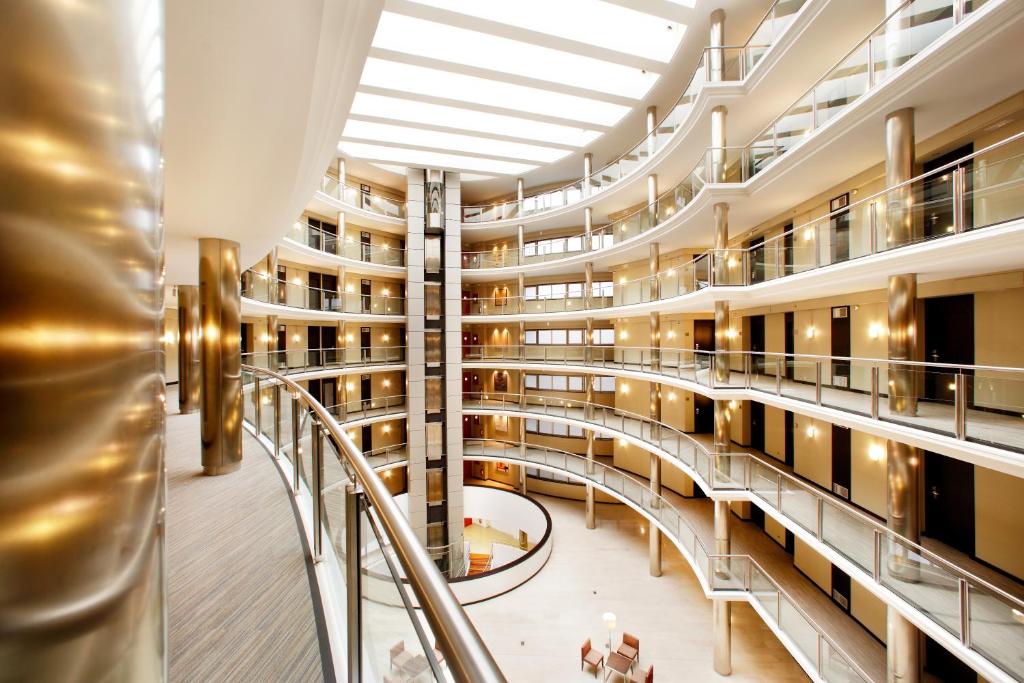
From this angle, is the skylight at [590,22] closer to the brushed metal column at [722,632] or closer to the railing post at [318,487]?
the railing post at [318,487]

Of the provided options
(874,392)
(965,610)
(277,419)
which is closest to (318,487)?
(277,419)

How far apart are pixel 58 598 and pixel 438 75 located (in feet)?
44.4

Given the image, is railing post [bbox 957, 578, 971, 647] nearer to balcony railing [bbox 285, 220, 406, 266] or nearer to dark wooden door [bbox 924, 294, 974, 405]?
dark wooden door [bbox 924, 294, 974, 405]

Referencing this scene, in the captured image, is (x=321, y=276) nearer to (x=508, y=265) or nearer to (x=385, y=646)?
(x=508, y=265)

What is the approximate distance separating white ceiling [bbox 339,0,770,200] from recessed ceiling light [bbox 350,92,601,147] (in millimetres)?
31

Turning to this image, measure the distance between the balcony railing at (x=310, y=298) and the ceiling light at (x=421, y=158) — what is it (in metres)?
4.97

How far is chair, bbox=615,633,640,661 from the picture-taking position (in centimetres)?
926

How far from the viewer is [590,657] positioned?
9.27 m

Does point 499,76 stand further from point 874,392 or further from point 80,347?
point 80,347

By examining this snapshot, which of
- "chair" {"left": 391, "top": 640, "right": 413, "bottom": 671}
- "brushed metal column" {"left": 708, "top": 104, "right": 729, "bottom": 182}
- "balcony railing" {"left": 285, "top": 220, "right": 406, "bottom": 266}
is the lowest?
"chair" {"left": 391, "top": 640, "right": 413, "bottom": 671}

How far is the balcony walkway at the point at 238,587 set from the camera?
1.95 metres

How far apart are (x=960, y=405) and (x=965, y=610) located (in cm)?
230

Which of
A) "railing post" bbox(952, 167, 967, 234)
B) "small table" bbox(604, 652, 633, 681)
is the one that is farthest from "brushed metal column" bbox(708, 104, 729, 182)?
"small table" bbox(604, 652, 633, 681)

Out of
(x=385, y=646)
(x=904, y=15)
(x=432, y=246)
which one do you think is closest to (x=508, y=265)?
(x=432, y=246)
